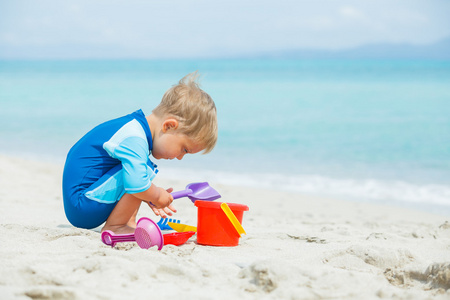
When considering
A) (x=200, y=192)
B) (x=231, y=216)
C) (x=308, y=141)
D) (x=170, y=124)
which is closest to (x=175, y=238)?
(x=231, y=216)

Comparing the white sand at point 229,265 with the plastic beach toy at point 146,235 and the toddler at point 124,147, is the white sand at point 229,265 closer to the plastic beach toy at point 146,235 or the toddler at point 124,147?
the plastic beach toy at point 146,235

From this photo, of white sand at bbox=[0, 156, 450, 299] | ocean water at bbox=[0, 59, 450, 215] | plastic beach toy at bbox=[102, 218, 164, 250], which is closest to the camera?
white sand at bbox=[0, 156, 450, 299]

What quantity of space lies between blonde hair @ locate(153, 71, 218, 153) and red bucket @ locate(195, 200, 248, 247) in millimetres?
314

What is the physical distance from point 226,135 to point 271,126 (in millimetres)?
1658

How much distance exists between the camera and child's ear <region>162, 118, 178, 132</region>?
238cm

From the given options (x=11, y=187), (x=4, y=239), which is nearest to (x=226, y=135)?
(x=11, y=187)

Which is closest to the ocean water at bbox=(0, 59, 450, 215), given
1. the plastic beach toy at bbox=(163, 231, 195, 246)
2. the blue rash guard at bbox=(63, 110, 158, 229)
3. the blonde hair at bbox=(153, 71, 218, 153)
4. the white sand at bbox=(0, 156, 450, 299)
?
the blonde hair at bbox=(153, 71, 218, 153)

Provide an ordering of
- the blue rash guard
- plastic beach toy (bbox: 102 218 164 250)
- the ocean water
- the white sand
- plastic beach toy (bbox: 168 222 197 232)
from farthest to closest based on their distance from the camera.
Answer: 1. the ocean water
2. plastic beach toy (bbox: 168 222 197 232)
3. the blue rash guard
4. plastic beach toy (bbox: 102 218 164 250)
5. the white sand

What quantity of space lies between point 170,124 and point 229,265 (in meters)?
0.77

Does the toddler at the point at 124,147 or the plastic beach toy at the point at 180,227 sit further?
the plastic beach toy at the point at 180,227

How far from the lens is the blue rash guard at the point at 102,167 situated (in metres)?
2.34

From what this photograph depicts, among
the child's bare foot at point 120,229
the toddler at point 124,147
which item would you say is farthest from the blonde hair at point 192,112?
the child's bare foot at point 120,229

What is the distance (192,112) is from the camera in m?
2.37

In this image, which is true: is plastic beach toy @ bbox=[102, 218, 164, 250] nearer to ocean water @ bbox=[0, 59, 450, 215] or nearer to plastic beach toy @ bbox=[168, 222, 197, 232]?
plastic beach toy @ bbox=[168, 222, 197, 232]
